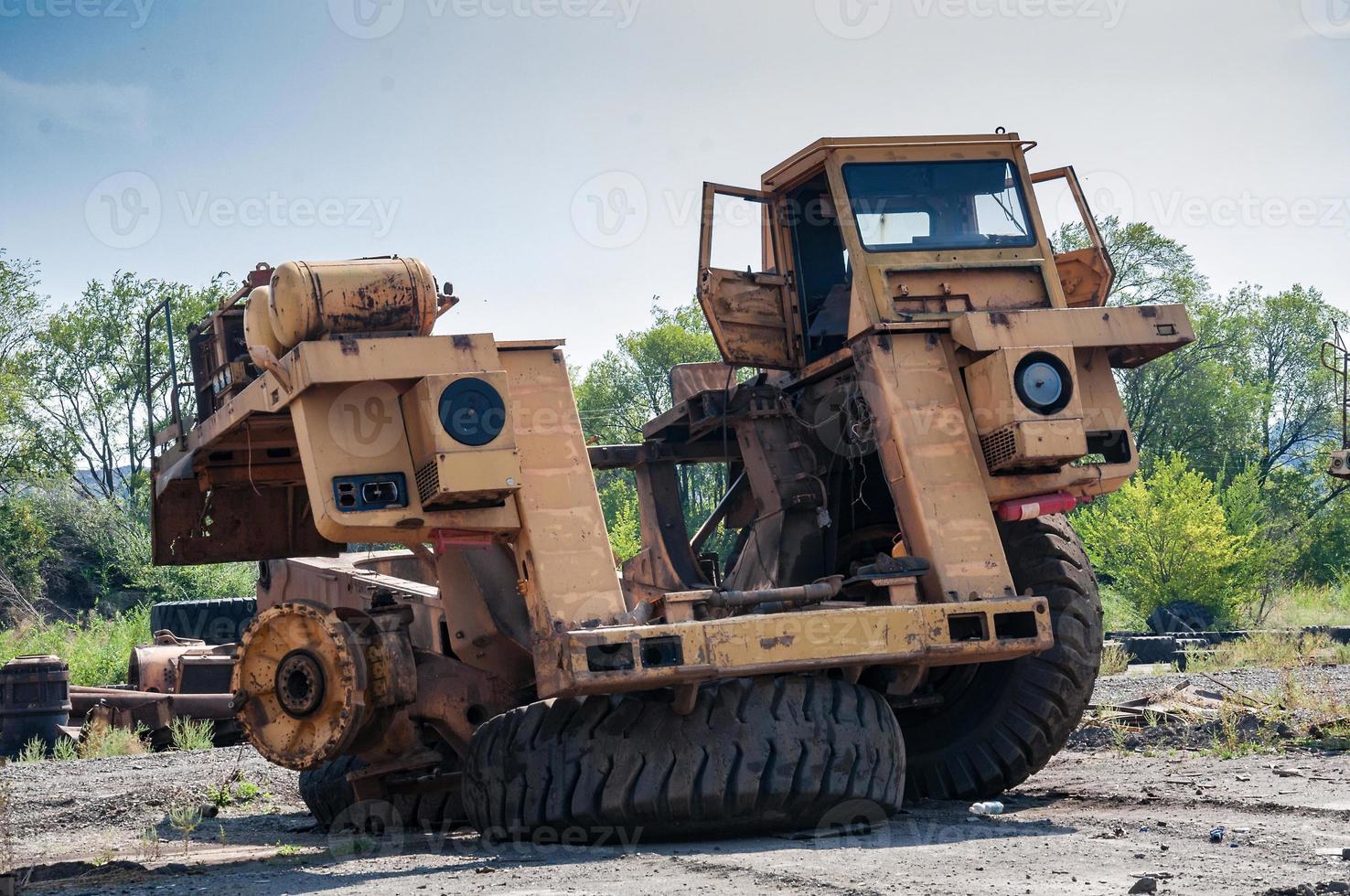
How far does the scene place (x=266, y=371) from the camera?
694 centimetres

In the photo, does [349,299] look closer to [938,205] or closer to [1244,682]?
[938,205]

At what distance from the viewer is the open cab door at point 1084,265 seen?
8.51 m

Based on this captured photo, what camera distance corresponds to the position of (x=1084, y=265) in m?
8.67

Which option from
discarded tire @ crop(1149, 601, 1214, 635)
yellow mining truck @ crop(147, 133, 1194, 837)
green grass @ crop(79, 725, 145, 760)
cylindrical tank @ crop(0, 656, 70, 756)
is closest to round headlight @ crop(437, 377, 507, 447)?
yellow mining truck @ crop(147, 133, 1194, 837)

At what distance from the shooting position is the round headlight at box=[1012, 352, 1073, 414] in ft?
23.3

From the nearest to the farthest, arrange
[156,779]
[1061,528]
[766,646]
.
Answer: [766,646] → [1061,528] → [156,779]

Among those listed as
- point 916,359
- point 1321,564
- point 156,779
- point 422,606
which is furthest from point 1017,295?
point 1321,564

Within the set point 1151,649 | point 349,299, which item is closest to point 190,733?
point 349,299

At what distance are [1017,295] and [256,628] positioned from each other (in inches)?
157

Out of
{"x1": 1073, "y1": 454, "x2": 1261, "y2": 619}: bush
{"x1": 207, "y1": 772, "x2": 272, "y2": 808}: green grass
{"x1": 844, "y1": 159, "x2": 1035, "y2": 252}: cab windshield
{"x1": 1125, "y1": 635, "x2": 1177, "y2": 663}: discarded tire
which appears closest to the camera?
{"x1": 844, "y1": 159, "x2": 1035, "y2": 252}: cab windshield

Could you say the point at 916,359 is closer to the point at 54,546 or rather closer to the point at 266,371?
the point at 266,371

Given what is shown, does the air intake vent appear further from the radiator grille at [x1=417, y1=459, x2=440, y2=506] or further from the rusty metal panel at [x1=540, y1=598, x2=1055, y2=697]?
the radiator grille at [x1=417, y1=459, x2=440, y2=506]

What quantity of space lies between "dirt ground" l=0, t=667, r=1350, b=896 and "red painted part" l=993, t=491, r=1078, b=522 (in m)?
1.34

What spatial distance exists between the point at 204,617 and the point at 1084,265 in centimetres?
1694
